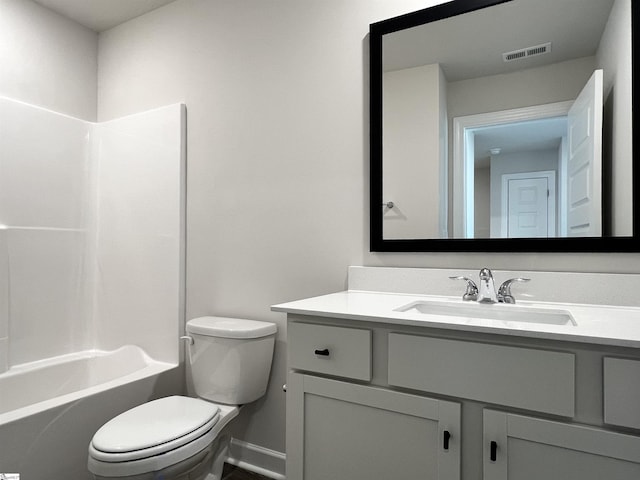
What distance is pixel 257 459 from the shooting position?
2002mm

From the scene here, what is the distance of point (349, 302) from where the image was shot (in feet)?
4.66

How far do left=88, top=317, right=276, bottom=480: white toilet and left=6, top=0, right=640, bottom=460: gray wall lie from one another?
0.16 m

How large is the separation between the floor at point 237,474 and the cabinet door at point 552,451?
4.27 ft

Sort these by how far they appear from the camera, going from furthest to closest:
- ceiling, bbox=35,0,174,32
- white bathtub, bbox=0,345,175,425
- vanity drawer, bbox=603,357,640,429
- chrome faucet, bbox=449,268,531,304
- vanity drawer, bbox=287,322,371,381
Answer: ceiling, bbox=35,0,174,32, white bathtub, bbox=0,345,175,425, chrome faucet, bbox=449,268,531,304, vanity drawer, bbox=287,322,371,381, vanity drawer, bbox=603,357,640,429

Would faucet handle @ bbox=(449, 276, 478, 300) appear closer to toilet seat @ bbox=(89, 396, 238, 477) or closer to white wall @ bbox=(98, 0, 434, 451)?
white wall @ bbox=(98, 0, 434, 451)

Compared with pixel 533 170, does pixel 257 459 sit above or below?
below

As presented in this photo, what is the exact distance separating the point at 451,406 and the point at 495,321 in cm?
25

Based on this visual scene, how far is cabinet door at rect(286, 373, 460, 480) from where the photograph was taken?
1.07m

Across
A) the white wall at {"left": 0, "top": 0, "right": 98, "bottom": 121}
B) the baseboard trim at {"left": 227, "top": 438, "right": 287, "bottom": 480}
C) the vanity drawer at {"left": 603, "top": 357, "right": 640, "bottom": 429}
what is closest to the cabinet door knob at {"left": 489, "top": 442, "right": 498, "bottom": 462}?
the vanity drawer at {"left": 603, "top": 357, "right": 640, "bottom": 429}

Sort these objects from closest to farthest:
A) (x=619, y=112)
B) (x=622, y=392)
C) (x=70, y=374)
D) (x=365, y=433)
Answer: (x=622, y=392) → (x=365, y=433) → (x=619, y=112) → (x=70, y=374)

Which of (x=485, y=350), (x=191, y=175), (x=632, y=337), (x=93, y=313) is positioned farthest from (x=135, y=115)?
(x=632, y=337)

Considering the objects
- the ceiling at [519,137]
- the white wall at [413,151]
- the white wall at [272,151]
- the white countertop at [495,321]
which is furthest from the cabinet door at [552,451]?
the ceiling at [519,137]

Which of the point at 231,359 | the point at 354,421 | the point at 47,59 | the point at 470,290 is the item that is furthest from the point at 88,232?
the point at 470,290

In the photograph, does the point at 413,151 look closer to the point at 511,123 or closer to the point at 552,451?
the point at 511,123
